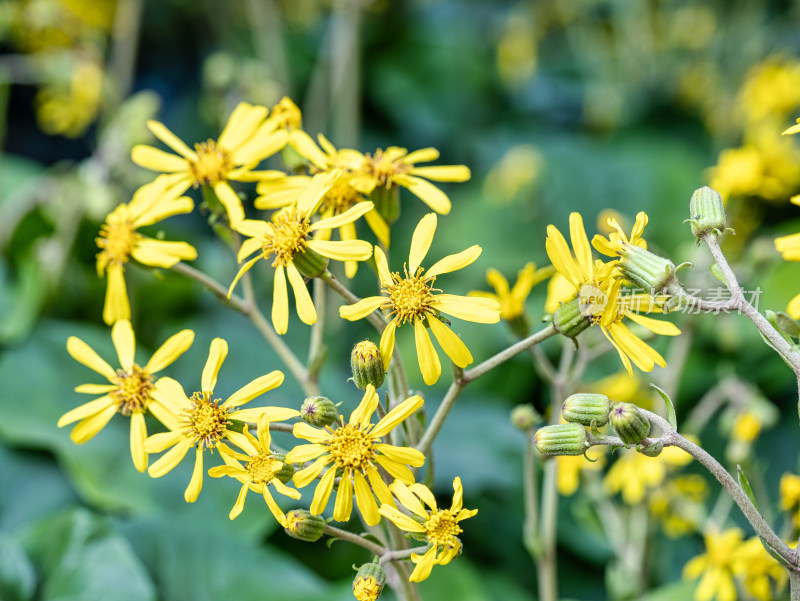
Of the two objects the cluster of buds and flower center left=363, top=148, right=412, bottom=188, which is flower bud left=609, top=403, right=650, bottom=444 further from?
flower center left=363, top=148, right=412, bottom=188

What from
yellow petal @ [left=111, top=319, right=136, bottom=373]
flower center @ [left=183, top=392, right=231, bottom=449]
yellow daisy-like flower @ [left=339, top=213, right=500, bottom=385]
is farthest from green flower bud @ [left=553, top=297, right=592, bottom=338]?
yellow petal @ [left=111, top=319, right=136, bottom=373]

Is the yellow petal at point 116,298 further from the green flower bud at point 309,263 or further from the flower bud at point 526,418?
the flower bud at point 526,418

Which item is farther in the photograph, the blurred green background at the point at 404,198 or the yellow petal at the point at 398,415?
the blurred green background at the point at 404,198

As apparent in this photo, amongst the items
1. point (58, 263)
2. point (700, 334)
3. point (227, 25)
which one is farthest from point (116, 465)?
point (227, 25)

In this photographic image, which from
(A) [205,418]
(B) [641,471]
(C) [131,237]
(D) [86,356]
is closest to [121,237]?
(C) [131,237]

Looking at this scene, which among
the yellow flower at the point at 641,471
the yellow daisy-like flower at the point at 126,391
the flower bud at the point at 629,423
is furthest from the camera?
the yellow flower at the point at 641,471

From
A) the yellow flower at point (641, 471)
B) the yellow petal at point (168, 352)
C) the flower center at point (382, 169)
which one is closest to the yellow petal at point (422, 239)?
the flower center at point (382, 169)

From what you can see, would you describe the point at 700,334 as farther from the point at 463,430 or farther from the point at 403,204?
the point at 403,204
